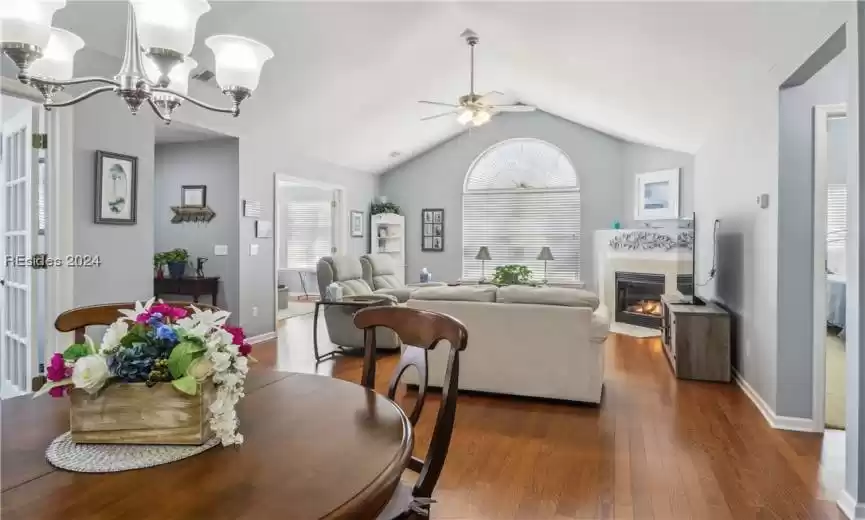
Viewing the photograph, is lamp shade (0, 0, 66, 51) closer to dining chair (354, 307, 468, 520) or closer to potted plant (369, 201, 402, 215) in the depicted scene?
dining chair (354, 307, 468, 520)

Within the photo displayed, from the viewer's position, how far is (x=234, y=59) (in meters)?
2.04

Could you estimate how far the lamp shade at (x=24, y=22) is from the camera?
5.15 feet

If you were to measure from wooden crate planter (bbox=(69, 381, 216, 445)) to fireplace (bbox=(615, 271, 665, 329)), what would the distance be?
6.58m

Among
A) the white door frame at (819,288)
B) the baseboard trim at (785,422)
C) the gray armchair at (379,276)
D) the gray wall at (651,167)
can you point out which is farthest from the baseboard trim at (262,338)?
the gray wall at (651,167)

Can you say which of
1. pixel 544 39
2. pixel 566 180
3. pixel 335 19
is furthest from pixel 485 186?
pixel 335 19

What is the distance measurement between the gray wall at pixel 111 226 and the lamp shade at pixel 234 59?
7.88 feet

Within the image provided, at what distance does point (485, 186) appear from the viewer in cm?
905

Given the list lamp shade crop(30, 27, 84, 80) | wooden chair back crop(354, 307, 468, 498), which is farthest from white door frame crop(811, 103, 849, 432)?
lamp shade crop(30, 27, 84, 80)

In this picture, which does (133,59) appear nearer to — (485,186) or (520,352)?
(520,352)

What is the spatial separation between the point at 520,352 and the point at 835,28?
2532mm

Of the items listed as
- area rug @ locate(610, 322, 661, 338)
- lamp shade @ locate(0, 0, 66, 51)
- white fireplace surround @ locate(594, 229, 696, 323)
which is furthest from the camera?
white fireplace surround @ locate(594, 229, 696, 323)

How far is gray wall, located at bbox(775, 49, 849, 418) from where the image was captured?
10.4 feet

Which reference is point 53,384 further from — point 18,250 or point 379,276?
point 379,276

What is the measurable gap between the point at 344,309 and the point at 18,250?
8.80 ft
